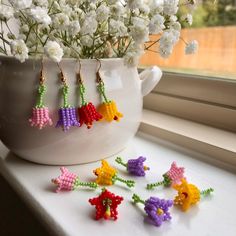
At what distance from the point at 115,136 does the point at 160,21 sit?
0.20 metres

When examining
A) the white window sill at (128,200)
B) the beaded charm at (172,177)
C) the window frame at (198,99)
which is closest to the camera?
the white window sill at (128,200)

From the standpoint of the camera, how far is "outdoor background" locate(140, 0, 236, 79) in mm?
750

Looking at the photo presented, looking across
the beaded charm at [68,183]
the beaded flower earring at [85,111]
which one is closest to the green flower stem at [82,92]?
the beaded flower earring at [85,111]

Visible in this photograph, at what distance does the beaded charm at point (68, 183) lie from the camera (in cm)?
48

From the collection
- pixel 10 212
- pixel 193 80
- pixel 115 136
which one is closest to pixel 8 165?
pixel 10 212

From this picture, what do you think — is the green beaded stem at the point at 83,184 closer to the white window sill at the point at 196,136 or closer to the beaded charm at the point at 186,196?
the beaded charm at the point at 186,196

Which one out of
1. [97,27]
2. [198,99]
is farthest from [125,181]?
[198,99]

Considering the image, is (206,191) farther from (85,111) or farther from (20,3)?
(20,3)

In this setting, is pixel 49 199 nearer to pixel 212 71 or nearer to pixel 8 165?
pixel 8 165

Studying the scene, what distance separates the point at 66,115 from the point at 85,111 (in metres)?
0.03

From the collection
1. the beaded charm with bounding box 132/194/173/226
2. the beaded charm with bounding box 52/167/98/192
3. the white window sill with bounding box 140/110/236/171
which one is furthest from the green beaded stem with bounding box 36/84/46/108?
the white window sill with bounding box 140/110/236/171

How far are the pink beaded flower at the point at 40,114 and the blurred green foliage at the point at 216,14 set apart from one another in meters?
0.41

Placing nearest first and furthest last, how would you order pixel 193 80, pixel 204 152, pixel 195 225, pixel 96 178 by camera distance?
pixel 195 225
pixel 96 178
pixel 204 152
pixel 193 80

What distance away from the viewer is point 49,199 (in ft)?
1.51
